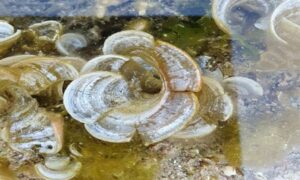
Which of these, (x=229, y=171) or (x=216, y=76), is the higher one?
(x=216, y=76)

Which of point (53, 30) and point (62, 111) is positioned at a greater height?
point (53, 30)

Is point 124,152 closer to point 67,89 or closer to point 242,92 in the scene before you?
point 67,89

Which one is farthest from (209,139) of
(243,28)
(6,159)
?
(6,159)

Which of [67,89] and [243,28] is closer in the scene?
[67,89]

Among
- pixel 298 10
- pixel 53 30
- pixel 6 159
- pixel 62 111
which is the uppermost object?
pixel 298 10

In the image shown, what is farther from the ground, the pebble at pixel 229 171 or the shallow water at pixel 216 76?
the shallow water at pixel 216 76

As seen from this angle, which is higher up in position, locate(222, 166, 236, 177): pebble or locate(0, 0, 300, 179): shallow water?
locate(0, 0, 300, 179): shallow water
